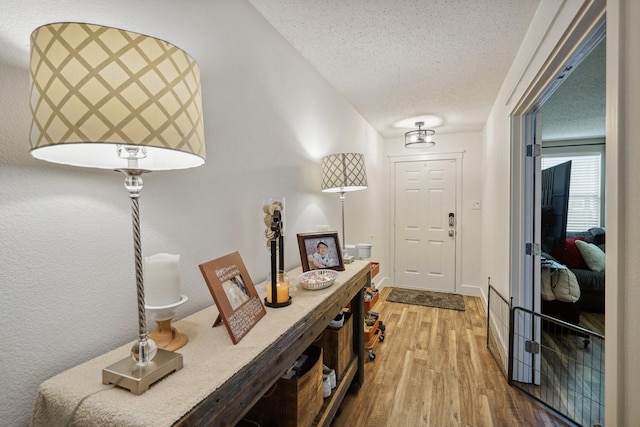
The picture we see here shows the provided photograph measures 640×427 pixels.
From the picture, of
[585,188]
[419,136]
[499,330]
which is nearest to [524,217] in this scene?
[499,330]

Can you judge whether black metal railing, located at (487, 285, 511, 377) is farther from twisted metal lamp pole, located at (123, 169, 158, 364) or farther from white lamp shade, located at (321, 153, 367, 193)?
twisted metal lamp pole, located at (123, 169, 158, 364)

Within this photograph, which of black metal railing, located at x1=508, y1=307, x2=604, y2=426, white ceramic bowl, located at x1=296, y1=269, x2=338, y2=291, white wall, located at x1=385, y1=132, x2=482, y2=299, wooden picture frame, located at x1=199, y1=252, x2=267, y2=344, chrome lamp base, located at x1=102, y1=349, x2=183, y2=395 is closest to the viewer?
chrome lamp base, located at x1=102, y1=349, x2=183, y2=395

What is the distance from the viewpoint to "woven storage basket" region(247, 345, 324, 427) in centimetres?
124

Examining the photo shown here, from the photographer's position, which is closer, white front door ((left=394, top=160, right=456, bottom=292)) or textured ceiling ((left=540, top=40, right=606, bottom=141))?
textured ceiling ((left=540, top=40, right=606, bottom=141))

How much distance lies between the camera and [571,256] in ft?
11.5

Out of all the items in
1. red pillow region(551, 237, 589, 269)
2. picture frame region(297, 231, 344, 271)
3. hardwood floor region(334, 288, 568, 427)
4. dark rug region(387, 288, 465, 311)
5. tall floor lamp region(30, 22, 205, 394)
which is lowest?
hardwood floor region(334, 288, 568, 427)

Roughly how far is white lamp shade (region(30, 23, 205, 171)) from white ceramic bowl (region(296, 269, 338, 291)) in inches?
39.0

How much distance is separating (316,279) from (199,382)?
2.74 feet

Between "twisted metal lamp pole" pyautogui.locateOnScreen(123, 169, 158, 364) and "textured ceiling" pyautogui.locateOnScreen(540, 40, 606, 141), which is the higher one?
"textured ceiling" pyautogui.locateOnScreen(540, 40, 606, 141)

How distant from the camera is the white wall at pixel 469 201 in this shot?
4.07 meters

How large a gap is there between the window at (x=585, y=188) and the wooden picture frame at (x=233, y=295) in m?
5.74

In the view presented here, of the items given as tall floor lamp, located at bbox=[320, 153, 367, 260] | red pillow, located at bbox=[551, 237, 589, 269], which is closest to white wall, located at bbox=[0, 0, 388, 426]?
tall floor lamp, located at bbox=[320, 153, 367, 260]

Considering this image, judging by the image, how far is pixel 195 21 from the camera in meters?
1.23

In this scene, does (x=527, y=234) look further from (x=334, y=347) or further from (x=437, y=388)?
(x=334, y=347)
